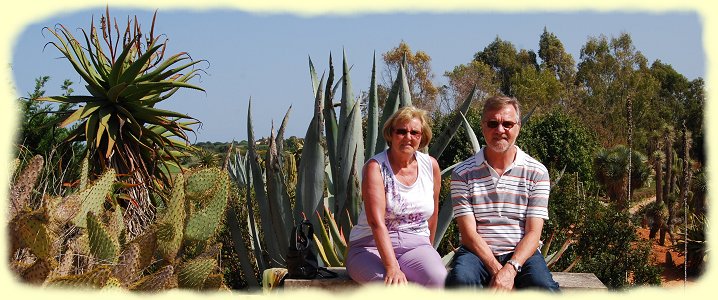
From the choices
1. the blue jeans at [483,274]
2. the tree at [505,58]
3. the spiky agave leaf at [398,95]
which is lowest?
the blue jeans at [483,274]

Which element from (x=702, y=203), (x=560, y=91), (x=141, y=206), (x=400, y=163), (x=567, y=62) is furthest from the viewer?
(x=567, y=62)

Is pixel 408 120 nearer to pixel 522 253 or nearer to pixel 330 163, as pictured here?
pixel 522 253

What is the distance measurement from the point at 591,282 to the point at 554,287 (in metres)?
0.48

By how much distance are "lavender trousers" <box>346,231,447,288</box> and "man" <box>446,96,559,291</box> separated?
8 cm

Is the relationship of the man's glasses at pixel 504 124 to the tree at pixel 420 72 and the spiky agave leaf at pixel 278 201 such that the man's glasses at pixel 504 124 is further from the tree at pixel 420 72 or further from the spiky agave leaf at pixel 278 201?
the tree at pixel 420 72

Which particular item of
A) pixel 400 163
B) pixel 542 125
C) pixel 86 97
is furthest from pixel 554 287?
pixel 542 125

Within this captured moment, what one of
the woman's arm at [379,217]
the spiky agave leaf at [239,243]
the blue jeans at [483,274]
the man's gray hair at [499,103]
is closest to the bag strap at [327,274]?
the woman's arm at [379,217]

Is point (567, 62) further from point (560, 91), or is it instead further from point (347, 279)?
point (347, 279)

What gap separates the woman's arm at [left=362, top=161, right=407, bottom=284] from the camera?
147 inches

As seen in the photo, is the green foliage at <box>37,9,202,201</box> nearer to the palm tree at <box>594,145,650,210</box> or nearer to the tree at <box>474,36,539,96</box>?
the palm tree at <box>594,145,650,210</box>

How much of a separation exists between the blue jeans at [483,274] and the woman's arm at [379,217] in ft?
0.78

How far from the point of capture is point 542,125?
23.0 meters

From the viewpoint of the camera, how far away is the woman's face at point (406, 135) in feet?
13.0

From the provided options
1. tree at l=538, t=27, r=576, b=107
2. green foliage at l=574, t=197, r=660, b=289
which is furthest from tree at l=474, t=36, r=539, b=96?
green foliage at l=574, t=197, r=660, b=289
